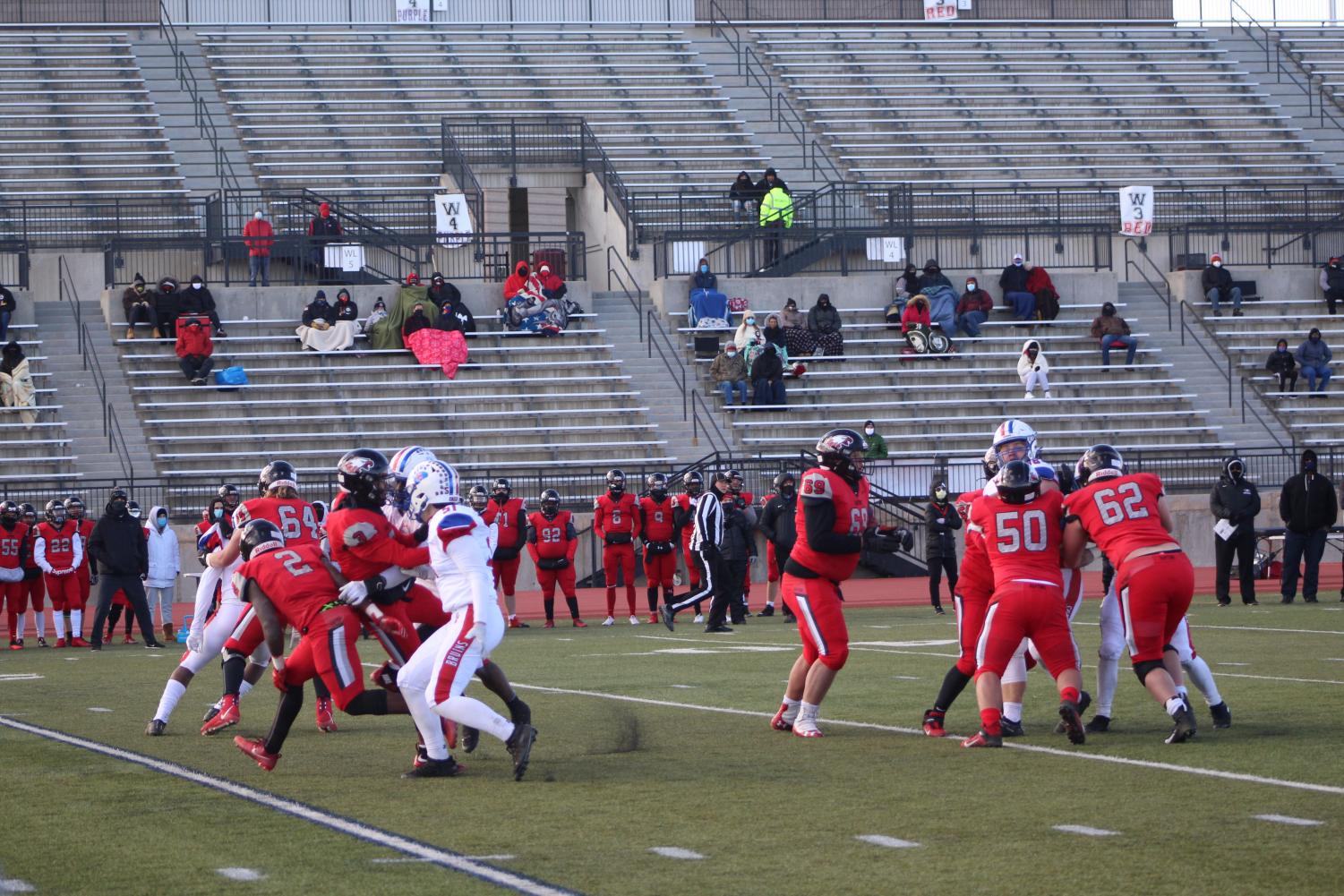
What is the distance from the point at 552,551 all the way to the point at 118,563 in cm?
474

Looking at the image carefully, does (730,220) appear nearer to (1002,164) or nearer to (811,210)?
(811,210)

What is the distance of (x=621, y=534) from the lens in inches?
851


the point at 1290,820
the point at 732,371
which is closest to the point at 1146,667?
the point at 1290,820

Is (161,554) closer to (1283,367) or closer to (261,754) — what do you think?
(261,754)

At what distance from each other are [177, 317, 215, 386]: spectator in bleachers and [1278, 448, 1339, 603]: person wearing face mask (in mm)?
15844

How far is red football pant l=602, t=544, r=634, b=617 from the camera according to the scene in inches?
840

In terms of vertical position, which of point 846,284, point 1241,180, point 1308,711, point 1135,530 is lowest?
point 1308,711

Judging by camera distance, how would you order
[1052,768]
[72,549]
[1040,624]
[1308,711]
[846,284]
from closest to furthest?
[1052,768] → [1040,624] → [1308,711] → [72,549] → [846,284]

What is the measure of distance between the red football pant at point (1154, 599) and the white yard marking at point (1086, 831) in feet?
8.71

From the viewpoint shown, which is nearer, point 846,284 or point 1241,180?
point 846,284

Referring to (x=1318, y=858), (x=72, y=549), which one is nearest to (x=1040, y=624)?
(x=1318, y=858)

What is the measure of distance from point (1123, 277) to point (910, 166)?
4.86m

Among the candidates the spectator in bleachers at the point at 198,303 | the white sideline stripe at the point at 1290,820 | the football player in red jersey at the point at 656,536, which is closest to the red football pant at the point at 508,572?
the football player in red jersey at the point at 656,536

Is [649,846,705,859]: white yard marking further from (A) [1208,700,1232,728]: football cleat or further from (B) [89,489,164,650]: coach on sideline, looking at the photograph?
(B) [89,489,164,650]: coach on sideline
